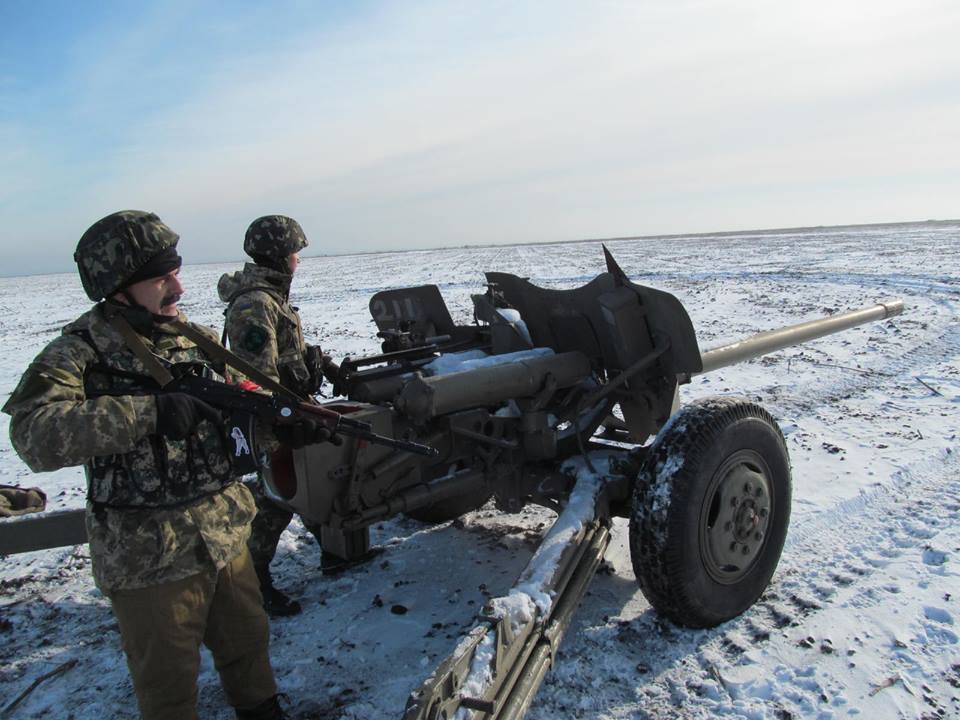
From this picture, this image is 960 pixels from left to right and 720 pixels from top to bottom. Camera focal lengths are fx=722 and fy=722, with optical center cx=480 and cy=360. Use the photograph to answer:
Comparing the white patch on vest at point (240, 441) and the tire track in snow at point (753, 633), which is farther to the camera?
the tire track in snow at point (753, 633)

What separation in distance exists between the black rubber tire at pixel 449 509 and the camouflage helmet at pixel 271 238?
5.96ft

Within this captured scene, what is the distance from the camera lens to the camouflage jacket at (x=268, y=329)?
11.1ft

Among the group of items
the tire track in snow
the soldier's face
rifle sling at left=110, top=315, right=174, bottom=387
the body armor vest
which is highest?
the soldier's face

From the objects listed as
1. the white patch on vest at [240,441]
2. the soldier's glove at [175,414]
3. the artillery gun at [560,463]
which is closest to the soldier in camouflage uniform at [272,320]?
the artillery gun at [560,463]

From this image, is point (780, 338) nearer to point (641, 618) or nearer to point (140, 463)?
point (641, 618)

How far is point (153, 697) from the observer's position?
2.27 metres

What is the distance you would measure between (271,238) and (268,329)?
54cm

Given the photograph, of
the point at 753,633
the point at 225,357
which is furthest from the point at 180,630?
the point at 753,633

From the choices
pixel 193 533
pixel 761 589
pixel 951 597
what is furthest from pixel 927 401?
pixel 193 533

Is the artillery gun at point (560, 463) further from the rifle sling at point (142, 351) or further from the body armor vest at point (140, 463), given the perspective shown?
the rifle sling at point (142, 351)

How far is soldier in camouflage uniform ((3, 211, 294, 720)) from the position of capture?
202 cm

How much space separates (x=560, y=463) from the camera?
12.8ft

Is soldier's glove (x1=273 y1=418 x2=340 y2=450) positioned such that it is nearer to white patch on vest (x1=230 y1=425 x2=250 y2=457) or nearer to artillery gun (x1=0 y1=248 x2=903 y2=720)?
white patch on vest (x1=230 y1=425 x2=250 y2=457)

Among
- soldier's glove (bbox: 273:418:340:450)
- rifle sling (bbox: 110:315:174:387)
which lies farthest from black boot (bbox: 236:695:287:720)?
rifle sling (bbox: 110:315:174:387)
